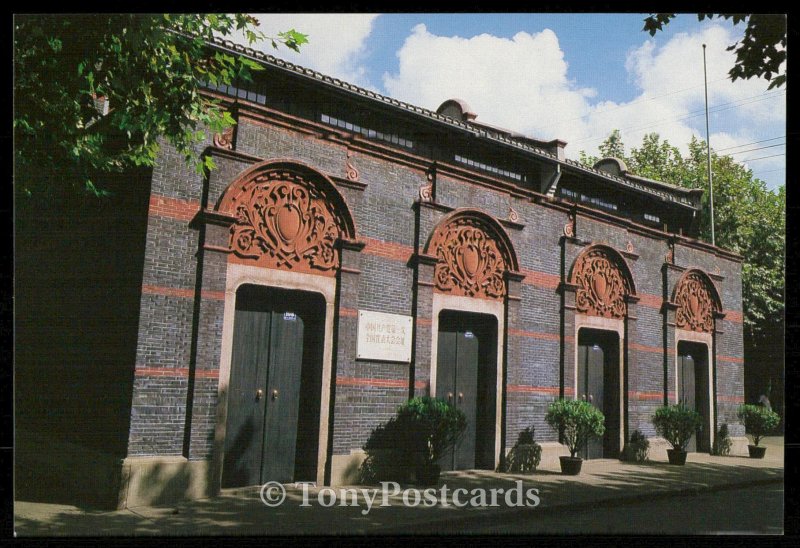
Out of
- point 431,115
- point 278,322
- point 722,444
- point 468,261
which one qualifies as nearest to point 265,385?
point 278,322

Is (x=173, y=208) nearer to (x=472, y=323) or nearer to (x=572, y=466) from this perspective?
(x=472, y=323)

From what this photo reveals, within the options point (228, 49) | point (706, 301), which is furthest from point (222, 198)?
point (706, 301)

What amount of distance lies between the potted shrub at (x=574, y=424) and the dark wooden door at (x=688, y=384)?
17.9 feet

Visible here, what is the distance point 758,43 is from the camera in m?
8.37

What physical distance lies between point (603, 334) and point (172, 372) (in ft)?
33.2

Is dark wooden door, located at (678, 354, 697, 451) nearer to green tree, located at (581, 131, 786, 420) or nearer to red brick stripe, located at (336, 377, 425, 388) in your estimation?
green tree, located at (581, 131, 786, 420)

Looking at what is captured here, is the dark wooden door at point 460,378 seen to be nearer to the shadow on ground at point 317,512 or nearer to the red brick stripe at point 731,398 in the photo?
the shadow on ground at point 317,512

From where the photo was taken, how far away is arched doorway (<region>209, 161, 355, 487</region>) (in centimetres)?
955

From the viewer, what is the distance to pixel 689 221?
2234cm

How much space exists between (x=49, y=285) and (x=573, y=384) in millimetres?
10071

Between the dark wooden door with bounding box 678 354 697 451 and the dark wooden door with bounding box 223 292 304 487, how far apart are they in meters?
11.3

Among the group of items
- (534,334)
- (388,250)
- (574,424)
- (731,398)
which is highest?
(388,250)
